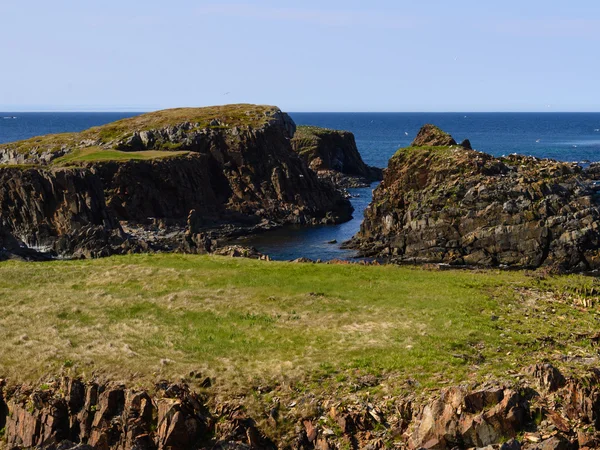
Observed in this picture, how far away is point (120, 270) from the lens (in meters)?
47.1

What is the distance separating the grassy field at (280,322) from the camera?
2997 cm

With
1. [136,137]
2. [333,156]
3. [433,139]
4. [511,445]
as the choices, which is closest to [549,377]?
[511,445]

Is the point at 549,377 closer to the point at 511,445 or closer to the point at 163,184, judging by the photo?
the point at 511,445

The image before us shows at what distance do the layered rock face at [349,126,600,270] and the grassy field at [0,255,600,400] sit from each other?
21707mm

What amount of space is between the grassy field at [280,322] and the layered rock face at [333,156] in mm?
106656

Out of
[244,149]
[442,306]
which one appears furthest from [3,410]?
[244,149]

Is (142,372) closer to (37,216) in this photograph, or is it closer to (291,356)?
(291,356)

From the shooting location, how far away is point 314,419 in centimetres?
2639

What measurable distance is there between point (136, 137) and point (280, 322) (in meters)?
94.0

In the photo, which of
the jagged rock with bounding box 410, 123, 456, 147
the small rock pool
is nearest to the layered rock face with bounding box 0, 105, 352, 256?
the small rock pool

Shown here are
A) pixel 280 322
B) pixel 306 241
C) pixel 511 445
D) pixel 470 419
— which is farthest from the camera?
pixel 306 241

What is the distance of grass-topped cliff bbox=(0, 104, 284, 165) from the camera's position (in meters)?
115

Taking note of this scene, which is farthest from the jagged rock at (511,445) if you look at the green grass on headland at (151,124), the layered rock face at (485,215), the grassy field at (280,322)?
the green grass on headland at (151,124)

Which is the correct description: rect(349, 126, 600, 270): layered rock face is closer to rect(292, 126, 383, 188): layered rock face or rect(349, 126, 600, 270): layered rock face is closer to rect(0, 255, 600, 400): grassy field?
rect(0, 255, 600, 400): grassy field
